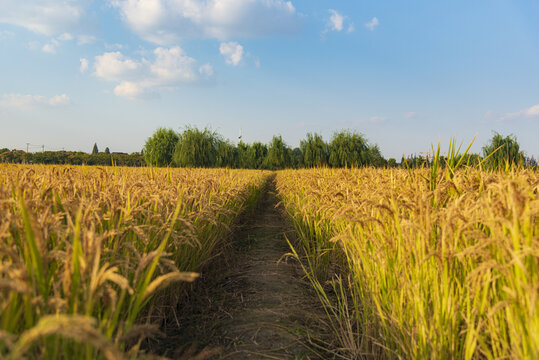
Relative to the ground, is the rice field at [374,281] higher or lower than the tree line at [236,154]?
lower

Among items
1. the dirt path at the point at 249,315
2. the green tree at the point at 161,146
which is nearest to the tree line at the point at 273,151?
the green tree at the point at 161,146

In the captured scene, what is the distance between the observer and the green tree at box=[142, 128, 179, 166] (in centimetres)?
3297

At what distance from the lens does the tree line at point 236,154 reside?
25.9 m

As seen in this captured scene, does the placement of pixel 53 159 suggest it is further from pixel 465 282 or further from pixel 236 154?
pixel 465 282

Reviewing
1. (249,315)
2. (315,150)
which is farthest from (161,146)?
(249,315)

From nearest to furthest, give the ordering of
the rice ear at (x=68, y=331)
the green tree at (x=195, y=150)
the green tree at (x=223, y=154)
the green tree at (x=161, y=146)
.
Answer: the rice ear at (x=68, y=331) → the green tree at (x=195, y=150) → the green tree at (x=223, y=154) → the green tree at (x=161, y=146)

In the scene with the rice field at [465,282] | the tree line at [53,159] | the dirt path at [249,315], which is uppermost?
the tree line at [53,159]

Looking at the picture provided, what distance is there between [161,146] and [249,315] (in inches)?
1313

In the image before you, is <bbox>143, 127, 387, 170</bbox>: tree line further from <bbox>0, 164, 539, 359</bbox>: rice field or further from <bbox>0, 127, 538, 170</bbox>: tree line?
<bbox>0, 164, 539, 359</bbox>: rice field

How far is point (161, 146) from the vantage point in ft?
110

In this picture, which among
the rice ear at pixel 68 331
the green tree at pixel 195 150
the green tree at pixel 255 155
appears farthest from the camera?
the green tree at pixel 255 155

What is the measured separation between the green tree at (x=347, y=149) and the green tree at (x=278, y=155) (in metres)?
5.79

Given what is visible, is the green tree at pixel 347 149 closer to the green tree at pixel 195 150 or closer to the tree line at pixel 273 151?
the tree line at pixel 273 151

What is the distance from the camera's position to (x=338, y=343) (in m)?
2.35
